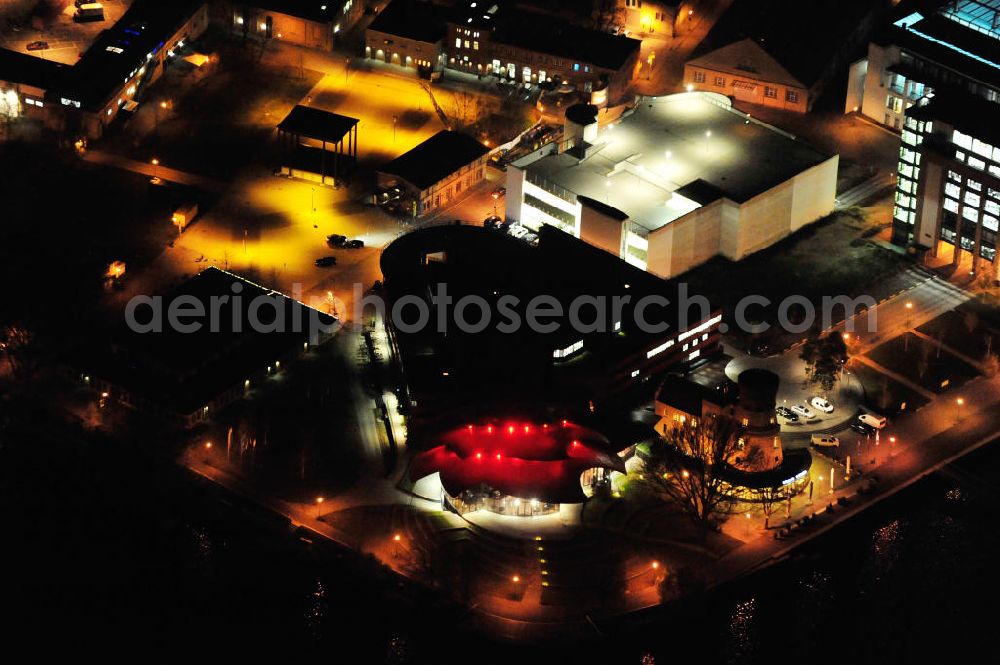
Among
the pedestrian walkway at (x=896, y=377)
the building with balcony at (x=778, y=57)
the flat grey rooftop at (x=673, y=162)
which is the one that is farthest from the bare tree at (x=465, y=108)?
the pedestrian walkway at (x=896, y=377)

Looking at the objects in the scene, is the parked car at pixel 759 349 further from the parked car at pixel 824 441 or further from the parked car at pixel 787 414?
the parked car at pixel 824 441

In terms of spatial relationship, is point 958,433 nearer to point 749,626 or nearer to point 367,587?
point 749,626

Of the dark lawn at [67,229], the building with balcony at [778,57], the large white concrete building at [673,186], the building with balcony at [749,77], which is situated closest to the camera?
the dark lawn at [67,229]

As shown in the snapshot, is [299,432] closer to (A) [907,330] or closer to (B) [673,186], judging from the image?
(B) [673,186]

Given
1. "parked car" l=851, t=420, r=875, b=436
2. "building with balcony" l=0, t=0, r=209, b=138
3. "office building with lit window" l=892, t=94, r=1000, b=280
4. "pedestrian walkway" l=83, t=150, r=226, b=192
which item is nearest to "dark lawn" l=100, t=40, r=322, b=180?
"pedestrian walkway" l=83, t=150, r=226, b=192

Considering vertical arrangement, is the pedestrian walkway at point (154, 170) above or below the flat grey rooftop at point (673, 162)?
below

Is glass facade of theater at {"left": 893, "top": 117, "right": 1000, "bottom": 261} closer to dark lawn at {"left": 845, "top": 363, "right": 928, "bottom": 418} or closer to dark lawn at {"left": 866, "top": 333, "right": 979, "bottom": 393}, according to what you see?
dark lawn at {"left": 866, "top": 333, "right": 979, "bottom": 393}
